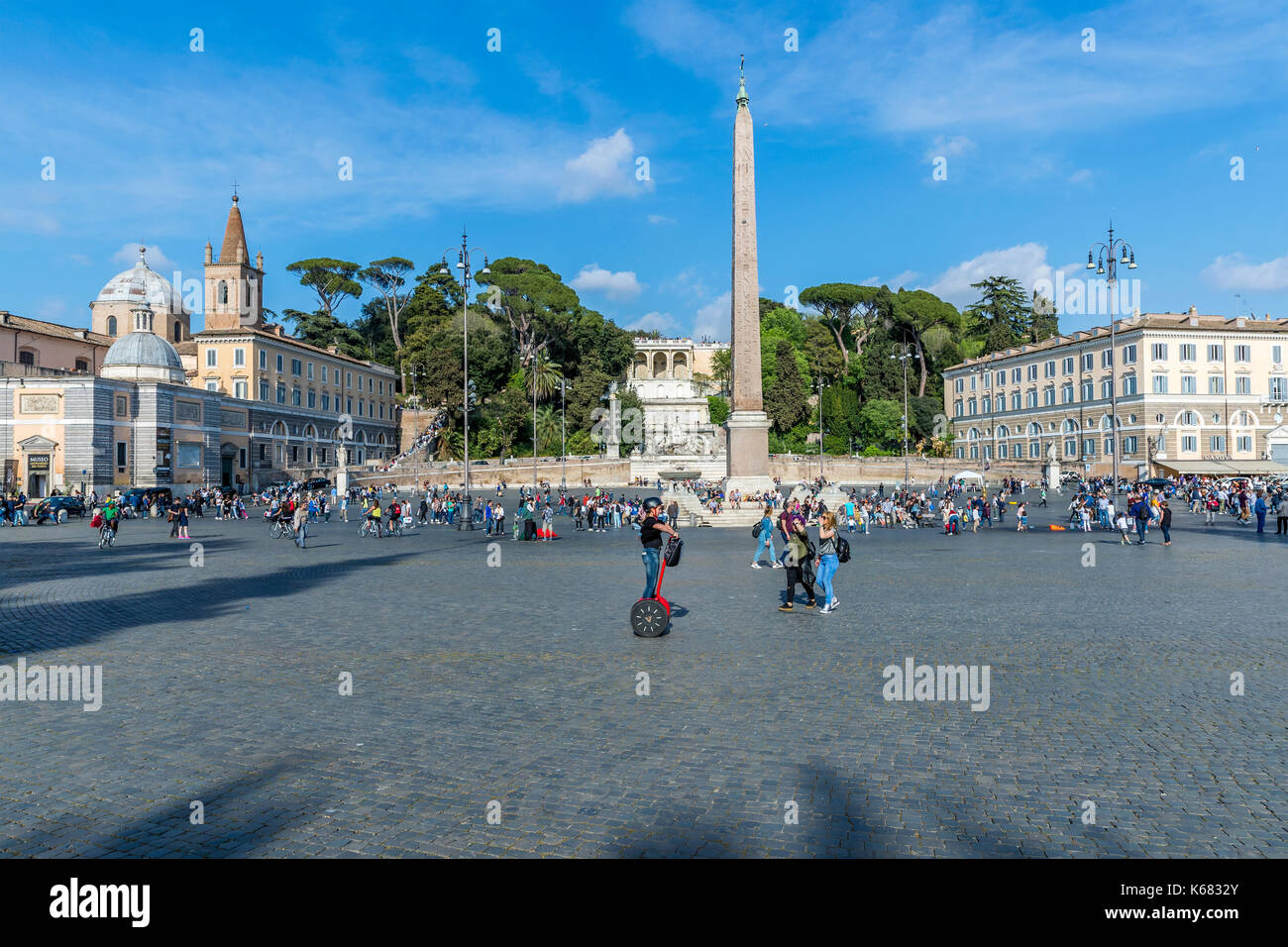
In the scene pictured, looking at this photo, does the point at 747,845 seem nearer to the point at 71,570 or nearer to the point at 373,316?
the point at 71,570

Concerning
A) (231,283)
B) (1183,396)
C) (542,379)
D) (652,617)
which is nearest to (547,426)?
(542,379)

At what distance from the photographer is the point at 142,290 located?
Result: 70000mm

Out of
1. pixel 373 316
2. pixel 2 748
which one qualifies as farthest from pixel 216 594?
pixel 373 316

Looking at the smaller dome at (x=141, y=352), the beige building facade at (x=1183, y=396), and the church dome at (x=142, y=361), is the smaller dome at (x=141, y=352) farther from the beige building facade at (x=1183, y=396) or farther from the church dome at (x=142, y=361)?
the beige building facade at (x=1183, y=396)

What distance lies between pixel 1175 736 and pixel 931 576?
893 centimetres

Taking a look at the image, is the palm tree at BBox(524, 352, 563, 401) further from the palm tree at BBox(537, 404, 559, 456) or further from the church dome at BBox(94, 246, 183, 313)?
the church dome at BBox(94, 246, 183, 313)

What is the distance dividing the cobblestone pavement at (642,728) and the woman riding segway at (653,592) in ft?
1.05

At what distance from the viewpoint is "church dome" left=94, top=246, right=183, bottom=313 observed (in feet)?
228

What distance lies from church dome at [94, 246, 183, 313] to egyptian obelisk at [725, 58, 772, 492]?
56.4m

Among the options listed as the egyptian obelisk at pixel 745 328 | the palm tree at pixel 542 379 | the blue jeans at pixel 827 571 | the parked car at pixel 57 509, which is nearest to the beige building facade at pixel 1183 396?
the egyptian obelisk at pixel 745 328

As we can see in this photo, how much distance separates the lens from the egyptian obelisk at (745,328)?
31.8 meters

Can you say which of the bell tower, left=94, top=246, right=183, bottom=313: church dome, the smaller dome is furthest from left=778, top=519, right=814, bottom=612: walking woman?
left=94, top=246, right=183, bottom=313: church dome

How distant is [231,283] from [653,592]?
216 ft

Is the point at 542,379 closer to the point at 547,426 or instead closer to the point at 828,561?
the point at 547,426
